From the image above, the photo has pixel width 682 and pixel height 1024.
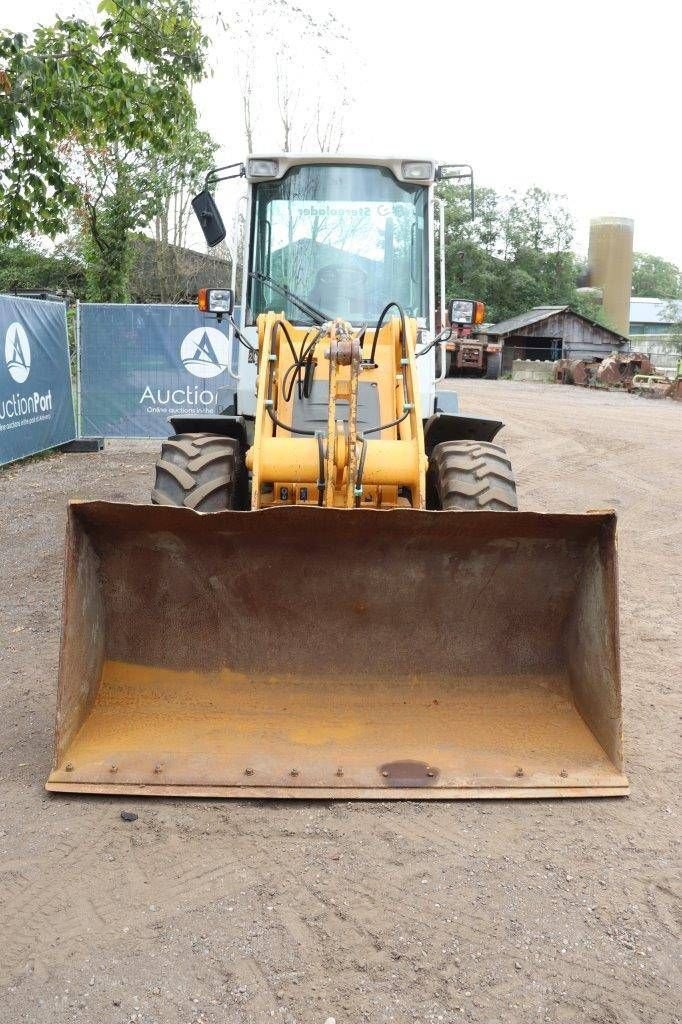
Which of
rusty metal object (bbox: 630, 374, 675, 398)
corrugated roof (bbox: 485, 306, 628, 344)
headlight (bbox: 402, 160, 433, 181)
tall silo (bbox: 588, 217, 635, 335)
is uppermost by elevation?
tall silo (bbox: 588, 217, 635, 335)

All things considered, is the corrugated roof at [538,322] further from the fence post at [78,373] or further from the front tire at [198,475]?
the front tire at [198,475]

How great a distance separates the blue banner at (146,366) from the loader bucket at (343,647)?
8735 mm

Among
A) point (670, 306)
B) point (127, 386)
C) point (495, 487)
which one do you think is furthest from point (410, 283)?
point (670, 306)

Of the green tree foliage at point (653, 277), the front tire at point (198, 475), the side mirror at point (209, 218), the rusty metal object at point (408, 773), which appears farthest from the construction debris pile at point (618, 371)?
the green tree foliage at point (653, 277)

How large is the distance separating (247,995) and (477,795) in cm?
128

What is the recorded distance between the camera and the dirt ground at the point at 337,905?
2.53 meters

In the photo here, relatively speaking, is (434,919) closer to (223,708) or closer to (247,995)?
(247,995)

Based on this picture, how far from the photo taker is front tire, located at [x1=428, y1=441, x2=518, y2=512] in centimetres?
469

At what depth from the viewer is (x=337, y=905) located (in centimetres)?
294

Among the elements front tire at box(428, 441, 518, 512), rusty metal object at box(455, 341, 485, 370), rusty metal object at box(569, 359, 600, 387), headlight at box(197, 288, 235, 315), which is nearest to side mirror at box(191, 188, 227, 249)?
headlight at box(197, 288, 235, 315)

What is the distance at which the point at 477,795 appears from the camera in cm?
352

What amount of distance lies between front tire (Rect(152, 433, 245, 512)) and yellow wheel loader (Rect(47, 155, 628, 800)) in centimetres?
1

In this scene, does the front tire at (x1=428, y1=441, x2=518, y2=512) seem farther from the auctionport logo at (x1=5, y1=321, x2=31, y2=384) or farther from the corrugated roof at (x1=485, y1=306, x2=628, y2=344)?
the corrugated roof at (x1=485, y1=306, x2=628, y2=344)

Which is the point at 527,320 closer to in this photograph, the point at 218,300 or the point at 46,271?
the point at 46,271
